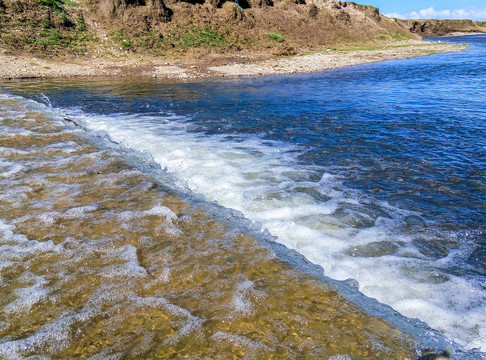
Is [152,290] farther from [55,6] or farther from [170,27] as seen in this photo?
[170,27]

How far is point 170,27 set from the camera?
33750mm

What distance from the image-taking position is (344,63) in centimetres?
2948

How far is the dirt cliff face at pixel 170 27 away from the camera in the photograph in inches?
1075

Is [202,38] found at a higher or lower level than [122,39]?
higher

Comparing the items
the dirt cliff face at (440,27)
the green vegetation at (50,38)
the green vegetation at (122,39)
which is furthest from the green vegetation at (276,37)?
the dirt cliff face at (440,27)

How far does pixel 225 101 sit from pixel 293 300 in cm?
1244

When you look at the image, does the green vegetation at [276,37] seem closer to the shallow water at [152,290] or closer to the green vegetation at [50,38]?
the green vegetation at [50,38]

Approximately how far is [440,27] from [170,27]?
9537cm

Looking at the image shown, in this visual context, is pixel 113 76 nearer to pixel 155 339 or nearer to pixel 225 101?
pixel 225 101

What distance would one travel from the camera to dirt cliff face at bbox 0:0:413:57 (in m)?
27.3

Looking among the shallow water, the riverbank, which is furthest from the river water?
the riverbank

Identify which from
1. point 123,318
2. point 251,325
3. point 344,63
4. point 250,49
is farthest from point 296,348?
point 250,49

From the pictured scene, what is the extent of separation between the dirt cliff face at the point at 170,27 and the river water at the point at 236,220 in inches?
789

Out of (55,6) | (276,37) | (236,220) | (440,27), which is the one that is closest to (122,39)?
(55,6)
